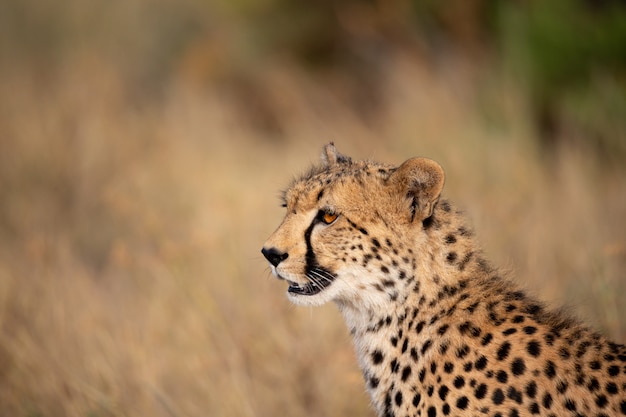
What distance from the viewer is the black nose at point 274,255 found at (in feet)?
10.8

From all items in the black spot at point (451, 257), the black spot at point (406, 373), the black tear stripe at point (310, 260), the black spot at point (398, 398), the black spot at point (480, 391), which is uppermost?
the black spot at point (451, 257)

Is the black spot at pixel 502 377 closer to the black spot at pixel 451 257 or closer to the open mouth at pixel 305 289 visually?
the black spot at pixel 451 257

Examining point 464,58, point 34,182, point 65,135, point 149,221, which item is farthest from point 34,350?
point 464,58

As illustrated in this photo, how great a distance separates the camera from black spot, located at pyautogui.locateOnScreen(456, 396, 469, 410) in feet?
9.84

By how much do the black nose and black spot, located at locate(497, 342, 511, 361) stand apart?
2.62ft

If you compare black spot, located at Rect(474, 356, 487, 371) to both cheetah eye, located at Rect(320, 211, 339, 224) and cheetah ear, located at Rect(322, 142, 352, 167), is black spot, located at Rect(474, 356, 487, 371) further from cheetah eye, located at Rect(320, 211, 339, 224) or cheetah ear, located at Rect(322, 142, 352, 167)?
cheetah ear, located at Rect(322, 142, 352, 167)

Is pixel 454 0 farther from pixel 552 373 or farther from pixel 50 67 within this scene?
pixel 552 373

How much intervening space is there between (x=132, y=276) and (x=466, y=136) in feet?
9.32

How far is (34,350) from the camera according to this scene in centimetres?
461

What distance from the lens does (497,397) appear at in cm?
298

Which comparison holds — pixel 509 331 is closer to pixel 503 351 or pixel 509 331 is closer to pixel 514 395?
pixel 503 351

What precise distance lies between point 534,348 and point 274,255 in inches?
36.8

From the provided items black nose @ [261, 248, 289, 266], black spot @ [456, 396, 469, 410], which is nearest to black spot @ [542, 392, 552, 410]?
black spot @ [456, 396, 469, 410]

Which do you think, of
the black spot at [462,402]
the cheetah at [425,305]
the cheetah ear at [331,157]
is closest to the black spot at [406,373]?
the cheetah at [425,305]
